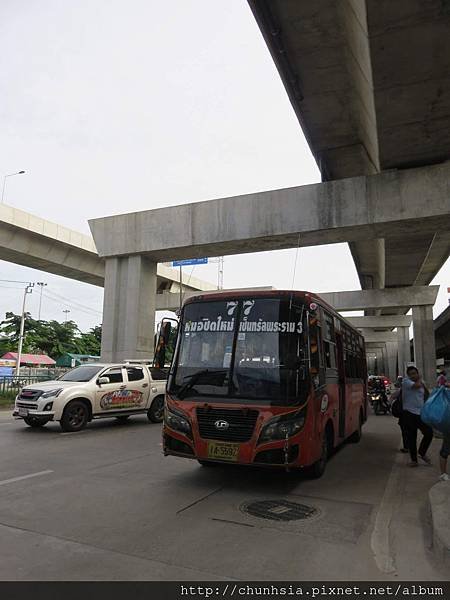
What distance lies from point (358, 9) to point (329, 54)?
6.26 ft

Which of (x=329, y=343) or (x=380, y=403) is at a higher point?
(x=329, y=343)

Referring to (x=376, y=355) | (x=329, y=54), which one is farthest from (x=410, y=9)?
(x=376, y=355)

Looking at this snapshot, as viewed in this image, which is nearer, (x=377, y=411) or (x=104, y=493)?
(x=104, y=493)

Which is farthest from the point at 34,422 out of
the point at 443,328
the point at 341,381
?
the point at 443,328

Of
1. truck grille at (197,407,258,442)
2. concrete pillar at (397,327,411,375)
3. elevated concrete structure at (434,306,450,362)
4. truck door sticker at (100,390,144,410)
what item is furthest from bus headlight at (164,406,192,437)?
concrete pillar at (397,327,411,375)

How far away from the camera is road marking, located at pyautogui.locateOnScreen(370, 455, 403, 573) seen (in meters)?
4.23

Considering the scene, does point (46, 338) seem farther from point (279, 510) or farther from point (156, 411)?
point (279, 510)

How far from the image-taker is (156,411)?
15391 mm

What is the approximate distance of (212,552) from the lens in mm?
4320

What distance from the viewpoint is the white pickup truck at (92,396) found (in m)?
12.2

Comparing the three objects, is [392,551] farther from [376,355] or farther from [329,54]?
[376,355]

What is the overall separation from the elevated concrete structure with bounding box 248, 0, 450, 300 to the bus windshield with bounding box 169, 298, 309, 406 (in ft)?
19.3

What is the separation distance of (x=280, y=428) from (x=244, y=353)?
1.18 m

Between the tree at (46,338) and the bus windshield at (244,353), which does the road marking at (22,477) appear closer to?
the bus windshield at (244,353)
